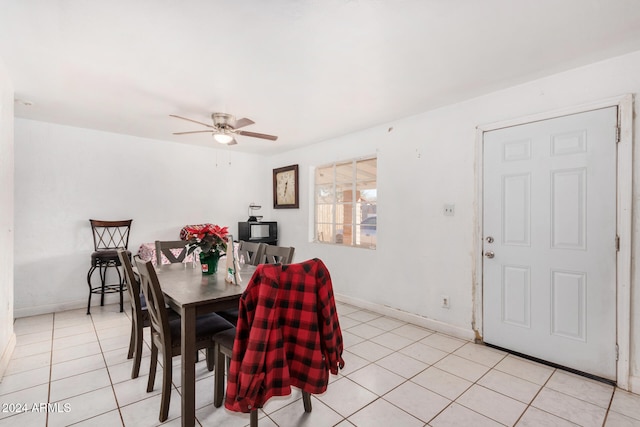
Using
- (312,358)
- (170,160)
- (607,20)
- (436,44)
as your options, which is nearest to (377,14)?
(436,44)

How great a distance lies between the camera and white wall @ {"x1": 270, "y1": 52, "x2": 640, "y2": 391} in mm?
2285

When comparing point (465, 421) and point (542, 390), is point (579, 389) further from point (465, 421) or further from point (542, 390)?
point (465, 421)

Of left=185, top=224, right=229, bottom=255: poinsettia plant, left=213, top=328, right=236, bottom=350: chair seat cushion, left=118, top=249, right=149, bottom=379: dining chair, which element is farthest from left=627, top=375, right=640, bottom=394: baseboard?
left=118, top=249, right=149, bottom=379: dining chair

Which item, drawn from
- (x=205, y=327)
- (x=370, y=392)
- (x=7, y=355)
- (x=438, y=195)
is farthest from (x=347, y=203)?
(x=7, y=355)

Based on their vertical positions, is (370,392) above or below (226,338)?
below

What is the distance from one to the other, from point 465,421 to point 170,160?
4.77m

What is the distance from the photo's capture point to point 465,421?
5.90ft

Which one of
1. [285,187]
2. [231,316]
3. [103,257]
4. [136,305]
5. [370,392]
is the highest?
[285,187]

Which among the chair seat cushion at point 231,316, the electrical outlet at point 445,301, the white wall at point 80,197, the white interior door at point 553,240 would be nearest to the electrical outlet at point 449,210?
the white interior door at point 553,240

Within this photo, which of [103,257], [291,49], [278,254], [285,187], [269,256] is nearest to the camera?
[291,49]

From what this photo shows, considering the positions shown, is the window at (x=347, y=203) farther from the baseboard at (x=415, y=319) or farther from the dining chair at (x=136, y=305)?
the dining chair at (x=136, y=305)

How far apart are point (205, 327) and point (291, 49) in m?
1.99

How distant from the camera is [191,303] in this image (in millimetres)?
1638

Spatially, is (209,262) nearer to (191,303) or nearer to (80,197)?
(191,303)
